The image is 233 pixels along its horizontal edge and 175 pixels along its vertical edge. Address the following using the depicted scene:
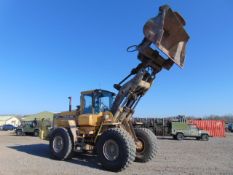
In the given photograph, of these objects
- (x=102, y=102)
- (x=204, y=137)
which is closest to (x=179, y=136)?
(x=204, y=137)

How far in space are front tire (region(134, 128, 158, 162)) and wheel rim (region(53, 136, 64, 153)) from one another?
128 inches

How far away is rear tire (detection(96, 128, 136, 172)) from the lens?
11188mm

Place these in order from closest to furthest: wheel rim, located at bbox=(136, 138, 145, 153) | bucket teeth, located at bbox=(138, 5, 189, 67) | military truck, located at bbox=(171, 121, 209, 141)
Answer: bucket teeth, located at bbox=(138, 5, 189, 67)
wheel rim, located at bbox=(136, 138, 145, 153)
military truck, located at bbox=(171, 121, 209, 141)

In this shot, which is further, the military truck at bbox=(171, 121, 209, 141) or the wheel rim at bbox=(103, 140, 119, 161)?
the military truck at bbox=(171, 121, 209, 141)

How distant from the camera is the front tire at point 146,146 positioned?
13.1 m

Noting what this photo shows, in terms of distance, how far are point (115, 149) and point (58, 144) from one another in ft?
11.2

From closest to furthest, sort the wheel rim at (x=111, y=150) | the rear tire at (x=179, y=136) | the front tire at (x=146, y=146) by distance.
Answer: the wheel rim at (x=111, y=150), the front tire at (x=146, y=146), the rear tire at (x=179, y=136)

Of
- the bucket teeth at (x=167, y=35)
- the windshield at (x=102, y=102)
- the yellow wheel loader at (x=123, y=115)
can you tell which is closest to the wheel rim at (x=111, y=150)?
the yellow wheel loader at (x=123, y=115)

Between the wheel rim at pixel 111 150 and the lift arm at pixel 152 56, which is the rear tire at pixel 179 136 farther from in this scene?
the wheel rim at pixel 111 150

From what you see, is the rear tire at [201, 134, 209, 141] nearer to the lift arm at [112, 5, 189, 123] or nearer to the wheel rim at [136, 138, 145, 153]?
the wheel rim at [136, 138, 145, 153]

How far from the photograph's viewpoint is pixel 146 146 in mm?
13352

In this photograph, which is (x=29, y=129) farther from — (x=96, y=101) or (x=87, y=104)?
(x=96, y=101)

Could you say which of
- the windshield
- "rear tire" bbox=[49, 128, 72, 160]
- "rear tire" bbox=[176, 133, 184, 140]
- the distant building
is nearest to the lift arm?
the windshield

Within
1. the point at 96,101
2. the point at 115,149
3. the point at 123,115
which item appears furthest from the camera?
the point at 96,101
